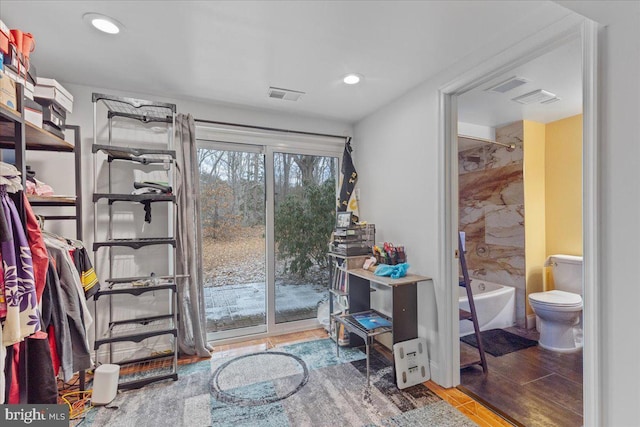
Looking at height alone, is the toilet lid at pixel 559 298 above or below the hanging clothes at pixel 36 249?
Answer: below

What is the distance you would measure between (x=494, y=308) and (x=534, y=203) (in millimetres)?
1275

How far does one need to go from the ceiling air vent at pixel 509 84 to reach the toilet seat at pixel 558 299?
1.95 metres

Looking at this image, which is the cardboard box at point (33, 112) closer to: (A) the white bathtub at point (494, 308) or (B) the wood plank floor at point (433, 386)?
(B) the wood plank floor at point (433, 386)

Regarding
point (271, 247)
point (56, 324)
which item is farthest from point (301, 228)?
point (56, 324)

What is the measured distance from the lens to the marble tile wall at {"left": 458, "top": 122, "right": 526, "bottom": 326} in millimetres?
3359

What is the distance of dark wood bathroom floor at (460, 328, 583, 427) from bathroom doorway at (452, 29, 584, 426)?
0.01 meters

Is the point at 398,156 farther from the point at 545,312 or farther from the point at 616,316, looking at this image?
the point at 545,312

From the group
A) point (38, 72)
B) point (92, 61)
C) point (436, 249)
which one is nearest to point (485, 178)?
Result: point (436, 249)

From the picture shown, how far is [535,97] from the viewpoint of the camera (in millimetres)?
2652

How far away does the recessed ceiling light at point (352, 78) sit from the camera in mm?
2303

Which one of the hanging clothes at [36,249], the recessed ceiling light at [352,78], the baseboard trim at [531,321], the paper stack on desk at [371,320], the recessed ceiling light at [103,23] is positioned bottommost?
the baseboard trim at [531,321]

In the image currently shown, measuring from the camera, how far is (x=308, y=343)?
293 cm

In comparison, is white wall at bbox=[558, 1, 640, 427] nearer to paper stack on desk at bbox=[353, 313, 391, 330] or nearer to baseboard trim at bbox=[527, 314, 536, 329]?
paper stack on desk at bbox=[353, 313, 391, 330]

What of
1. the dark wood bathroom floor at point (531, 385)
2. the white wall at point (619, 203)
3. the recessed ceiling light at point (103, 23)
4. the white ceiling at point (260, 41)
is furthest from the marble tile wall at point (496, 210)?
the recessed ceiling light at point (103, 23)
